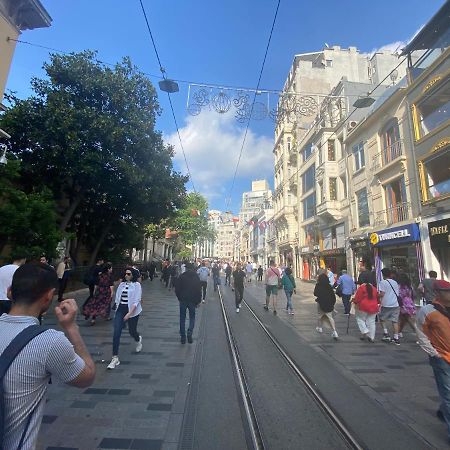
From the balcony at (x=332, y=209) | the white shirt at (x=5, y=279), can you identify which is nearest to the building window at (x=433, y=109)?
the balcony at (x=332, y=209)

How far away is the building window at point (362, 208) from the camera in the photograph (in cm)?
2053

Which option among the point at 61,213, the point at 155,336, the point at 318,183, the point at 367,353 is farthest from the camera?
the point at 318,183

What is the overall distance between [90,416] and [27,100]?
16.5 metres

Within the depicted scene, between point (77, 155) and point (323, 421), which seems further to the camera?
point (77, 155)

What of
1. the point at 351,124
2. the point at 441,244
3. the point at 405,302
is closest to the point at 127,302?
the point at 405,302

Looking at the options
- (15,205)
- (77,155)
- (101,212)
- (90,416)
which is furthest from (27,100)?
(90,416)

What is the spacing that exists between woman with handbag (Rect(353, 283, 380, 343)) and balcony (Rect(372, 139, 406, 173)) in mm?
11811

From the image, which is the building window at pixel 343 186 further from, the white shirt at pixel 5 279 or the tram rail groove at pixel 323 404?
the white shirt at pixel 5 279

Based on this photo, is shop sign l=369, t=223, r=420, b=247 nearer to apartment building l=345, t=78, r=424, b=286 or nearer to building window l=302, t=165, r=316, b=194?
apartment building l=345, t=78, r=424, b=286

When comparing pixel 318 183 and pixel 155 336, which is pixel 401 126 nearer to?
pixel 318 183

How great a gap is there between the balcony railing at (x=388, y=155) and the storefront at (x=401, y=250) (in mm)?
4036

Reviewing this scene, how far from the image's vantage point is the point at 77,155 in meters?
16.0

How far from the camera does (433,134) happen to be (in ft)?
47.4

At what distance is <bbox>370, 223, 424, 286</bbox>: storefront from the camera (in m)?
15.3
